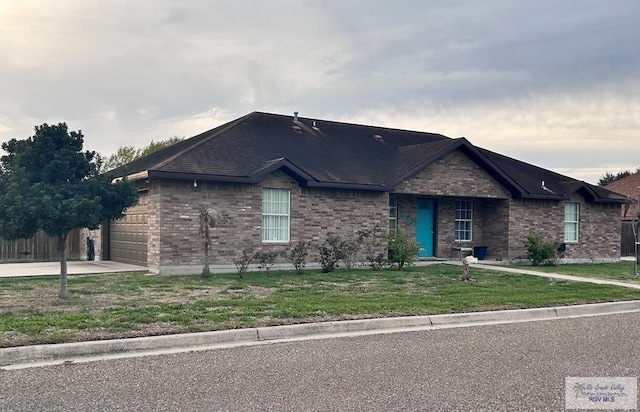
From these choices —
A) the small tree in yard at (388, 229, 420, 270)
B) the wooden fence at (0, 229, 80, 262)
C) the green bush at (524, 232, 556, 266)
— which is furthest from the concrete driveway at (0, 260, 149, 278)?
the green bush at (524, 232, 556, 266)

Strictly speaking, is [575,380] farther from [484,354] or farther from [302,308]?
[302,308]

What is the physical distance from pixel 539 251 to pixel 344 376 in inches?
662

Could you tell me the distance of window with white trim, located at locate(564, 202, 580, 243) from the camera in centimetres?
2406

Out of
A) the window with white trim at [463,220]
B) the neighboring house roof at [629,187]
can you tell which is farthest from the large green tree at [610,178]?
the window with white trim at [463,220]

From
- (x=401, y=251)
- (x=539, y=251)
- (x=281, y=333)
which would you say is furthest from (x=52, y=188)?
(x=539, y=251)

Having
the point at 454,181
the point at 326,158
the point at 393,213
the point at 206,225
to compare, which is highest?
the point at 326,158

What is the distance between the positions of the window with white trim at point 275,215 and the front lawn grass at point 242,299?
1583 millimetres

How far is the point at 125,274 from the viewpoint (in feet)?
52.9

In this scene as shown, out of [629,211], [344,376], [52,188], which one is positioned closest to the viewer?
[344,376]

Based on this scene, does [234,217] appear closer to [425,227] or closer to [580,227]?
[425,227]

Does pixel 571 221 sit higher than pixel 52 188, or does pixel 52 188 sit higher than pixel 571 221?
pixel 52 188

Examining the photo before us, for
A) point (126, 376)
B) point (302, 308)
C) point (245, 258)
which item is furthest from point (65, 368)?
point (245, 258)

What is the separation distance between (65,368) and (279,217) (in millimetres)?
11789

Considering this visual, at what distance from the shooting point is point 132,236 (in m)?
19.4
